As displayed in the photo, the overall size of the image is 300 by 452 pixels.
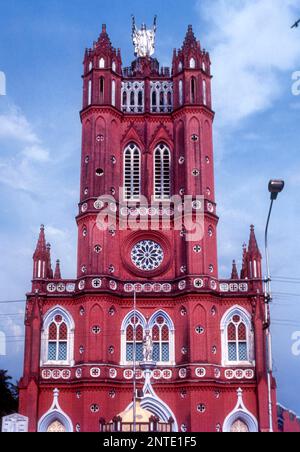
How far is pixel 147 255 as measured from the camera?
54.2 meters

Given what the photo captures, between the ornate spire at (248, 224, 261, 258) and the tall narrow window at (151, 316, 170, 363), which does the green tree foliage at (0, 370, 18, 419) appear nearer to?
the tall narrow window at (151, 316, 170, 363)

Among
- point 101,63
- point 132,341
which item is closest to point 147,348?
point 132,341

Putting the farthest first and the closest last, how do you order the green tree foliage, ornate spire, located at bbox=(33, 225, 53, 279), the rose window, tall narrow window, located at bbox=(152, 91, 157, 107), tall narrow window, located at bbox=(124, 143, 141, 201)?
the green tree foliage < tall narrow window, located at bbox=(152, 91, 157, 107) < tall narrow window, located at bbox=(124, 143, 141, 201) < the rose window < ornate spire, located at bbox=(33, 225, 53, 279)

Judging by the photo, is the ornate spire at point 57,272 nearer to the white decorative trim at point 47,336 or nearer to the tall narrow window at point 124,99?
the white decorative trim at point 47,336

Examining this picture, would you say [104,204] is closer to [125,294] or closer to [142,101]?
[125,294]

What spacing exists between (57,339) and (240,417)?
46.8ft

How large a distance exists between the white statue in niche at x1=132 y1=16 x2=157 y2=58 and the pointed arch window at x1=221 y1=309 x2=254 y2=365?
26098 mm

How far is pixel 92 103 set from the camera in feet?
185

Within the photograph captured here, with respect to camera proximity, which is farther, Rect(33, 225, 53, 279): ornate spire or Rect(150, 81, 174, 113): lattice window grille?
Rect(150, 81, 174, 113): lattice window grille

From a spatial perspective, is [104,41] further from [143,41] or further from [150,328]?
[150,328]


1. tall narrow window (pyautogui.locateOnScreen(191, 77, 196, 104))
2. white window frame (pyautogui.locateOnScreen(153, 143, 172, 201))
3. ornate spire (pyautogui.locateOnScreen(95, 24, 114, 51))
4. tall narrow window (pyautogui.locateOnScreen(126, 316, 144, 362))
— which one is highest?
ornate spire (pyautogui.locateOnScreen(95, 24, 114, 51))

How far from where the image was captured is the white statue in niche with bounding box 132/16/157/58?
63750 mm

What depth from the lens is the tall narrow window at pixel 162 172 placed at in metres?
56.0

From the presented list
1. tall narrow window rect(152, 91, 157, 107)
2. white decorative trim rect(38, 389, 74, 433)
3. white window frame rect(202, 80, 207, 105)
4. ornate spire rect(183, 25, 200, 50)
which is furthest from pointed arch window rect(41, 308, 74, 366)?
ornate spire rect(183, 25, 200, 50)
